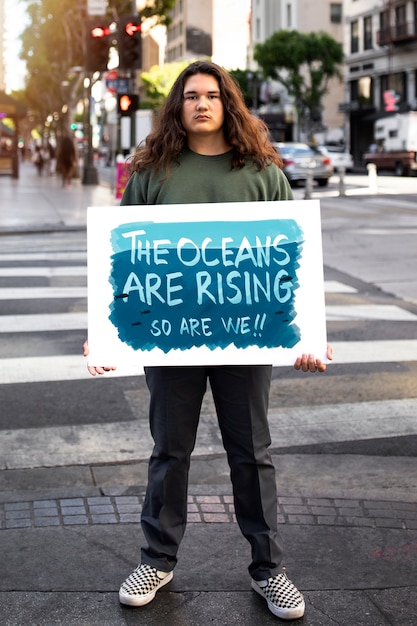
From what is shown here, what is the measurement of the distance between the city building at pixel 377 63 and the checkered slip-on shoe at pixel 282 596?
58091 mm

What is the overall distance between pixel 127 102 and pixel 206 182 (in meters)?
20.2

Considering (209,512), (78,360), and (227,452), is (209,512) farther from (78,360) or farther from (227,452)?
(78,360)

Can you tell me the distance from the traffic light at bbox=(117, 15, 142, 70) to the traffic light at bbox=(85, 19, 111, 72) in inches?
25.2

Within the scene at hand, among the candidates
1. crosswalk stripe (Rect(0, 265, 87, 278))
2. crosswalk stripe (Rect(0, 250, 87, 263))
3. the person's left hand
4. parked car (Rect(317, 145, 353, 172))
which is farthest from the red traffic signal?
parked car (Rect(317, 145, 353, 172))

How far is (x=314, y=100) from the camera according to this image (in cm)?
6931

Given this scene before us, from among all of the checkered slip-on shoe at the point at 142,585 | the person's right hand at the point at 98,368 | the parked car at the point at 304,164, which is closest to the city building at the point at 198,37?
the parked car at the point at 304,164

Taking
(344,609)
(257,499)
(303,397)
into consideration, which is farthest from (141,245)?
(303,397)

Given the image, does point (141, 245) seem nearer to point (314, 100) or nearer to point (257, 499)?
point (257, 499)

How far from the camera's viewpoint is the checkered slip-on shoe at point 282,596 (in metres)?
3.49

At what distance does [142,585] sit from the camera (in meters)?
3.62

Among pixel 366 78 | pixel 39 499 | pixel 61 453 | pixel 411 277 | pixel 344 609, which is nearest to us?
pixel 344 609

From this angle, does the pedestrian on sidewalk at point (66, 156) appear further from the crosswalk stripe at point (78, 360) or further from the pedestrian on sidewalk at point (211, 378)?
the pedestrian on sidewalk at point (211, 378)

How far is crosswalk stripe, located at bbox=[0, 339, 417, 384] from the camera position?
7.31m

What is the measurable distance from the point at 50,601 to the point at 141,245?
4.25 ft
